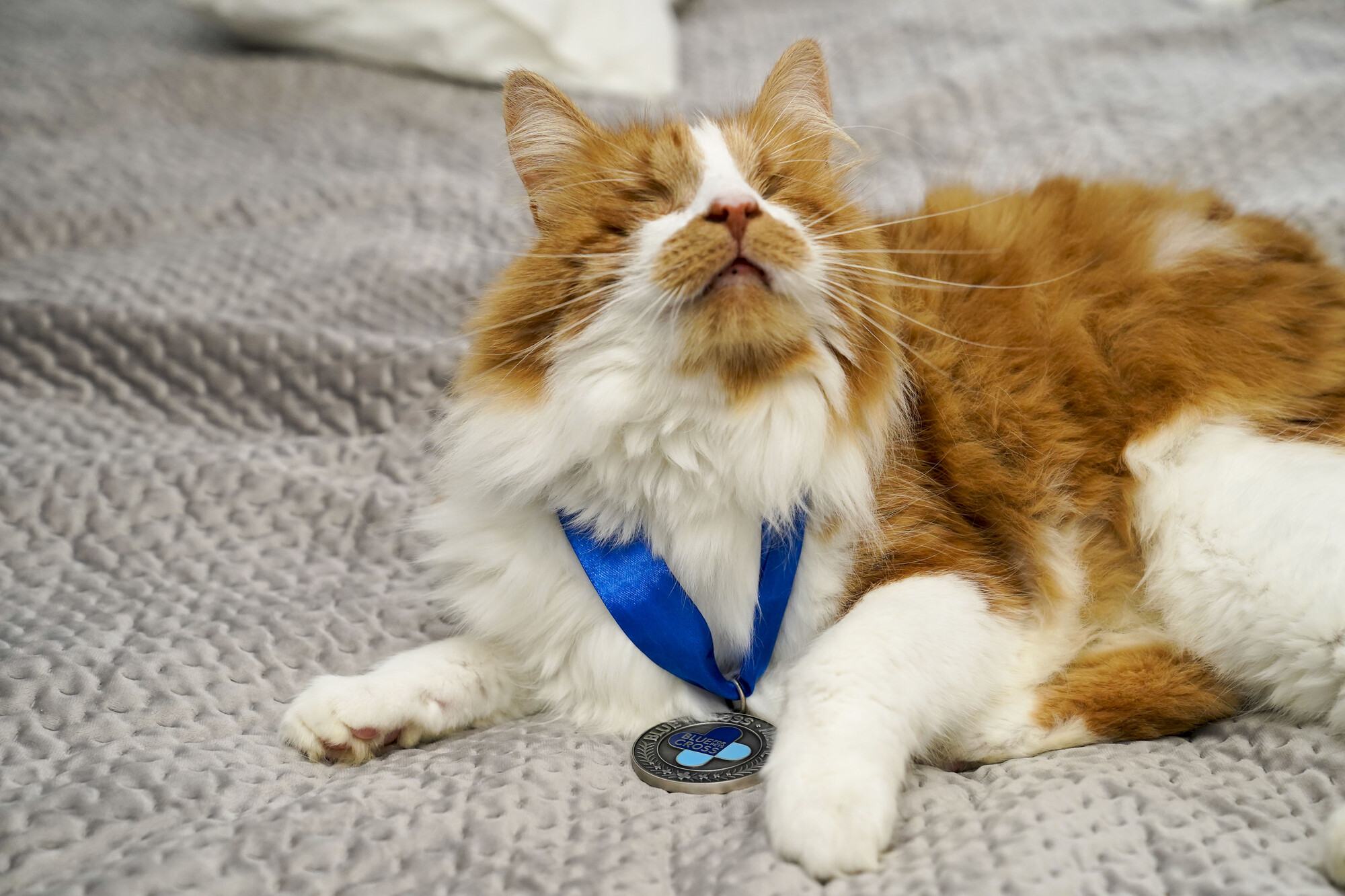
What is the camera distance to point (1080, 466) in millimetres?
1433

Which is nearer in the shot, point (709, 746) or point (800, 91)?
point (709, 746)

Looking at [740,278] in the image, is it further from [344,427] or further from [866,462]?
[344,427]

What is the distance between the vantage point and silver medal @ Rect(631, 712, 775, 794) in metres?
1.21


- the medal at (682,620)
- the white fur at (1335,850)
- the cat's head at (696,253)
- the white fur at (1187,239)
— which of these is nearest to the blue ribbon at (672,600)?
the medal at (682,620)

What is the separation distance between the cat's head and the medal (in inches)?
9.7

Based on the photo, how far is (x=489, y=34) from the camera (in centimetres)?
287

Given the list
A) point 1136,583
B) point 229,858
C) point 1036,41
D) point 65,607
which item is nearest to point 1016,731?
point 1136,583

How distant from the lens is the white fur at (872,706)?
3.33ft

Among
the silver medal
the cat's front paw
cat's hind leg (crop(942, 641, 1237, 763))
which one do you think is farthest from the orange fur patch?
the cat's front paw

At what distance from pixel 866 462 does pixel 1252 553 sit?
504mm

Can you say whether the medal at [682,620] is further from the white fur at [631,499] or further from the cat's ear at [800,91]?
the cat's ear at [800,91]

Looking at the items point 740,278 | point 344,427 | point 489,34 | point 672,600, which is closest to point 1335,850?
point 672,600

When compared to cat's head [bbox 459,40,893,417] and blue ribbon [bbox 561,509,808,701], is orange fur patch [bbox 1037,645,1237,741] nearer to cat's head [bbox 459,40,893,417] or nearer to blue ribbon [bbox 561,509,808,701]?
blue ribbon [bbox 561,509,808,701]

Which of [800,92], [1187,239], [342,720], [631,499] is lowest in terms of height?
[342,720]
